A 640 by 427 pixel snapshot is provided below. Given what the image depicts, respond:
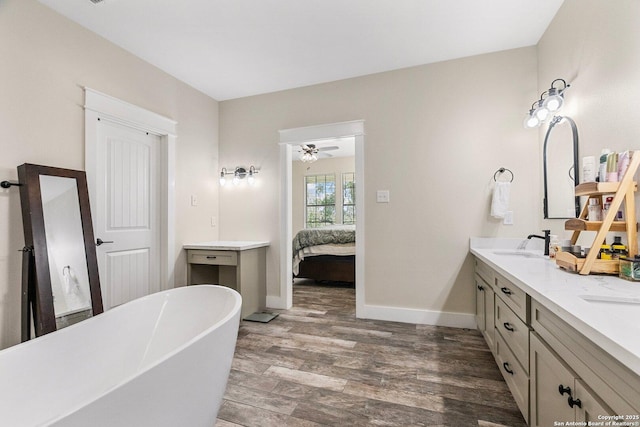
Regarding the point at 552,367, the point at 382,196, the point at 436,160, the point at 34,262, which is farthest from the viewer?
the point at 382,196

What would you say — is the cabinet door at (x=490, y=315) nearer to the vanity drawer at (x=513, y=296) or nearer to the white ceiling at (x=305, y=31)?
the vanity drawer at (x=513, y=296)

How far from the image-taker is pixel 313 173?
7.65m

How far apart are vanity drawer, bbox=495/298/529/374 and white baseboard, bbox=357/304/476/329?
97 centimetres

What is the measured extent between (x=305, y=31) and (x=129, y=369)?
106 inches

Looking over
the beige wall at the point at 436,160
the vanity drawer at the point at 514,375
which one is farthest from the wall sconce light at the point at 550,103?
the vanity drawer at the point at 514,375

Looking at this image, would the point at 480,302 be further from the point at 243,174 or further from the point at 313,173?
the point at 313,173

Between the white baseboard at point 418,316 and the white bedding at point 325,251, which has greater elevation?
the white bedding at point 325,251

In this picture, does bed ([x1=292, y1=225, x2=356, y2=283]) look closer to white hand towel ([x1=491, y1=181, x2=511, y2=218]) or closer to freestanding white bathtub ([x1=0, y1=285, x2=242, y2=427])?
white hand towel ([x1=491, y1=181, x2=511, y2=218])

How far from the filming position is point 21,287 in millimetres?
1965

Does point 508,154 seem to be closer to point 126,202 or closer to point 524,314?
point 524,314

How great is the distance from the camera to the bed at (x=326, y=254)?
4.71 metres

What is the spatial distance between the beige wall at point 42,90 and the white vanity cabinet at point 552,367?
2.99 meters

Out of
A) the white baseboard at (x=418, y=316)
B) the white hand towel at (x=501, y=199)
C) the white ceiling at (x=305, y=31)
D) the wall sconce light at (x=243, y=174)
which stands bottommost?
the white baseboard at (x=418, y=316)

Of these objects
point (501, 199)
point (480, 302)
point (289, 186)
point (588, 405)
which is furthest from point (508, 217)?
point (289, 186)
